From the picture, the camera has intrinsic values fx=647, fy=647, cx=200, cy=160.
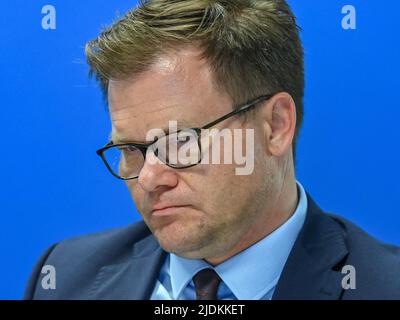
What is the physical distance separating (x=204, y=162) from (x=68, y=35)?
0.60m

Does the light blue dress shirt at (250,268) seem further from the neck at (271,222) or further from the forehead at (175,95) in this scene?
the forehead at (175,95)

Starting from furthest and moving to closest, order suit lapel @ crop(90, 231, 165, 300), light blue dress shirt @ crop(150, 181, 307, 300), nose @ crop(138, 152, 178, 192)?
suit lapel @ crop(90, 231, 165, 300)
light blue dress shirt @ crop(150, 181, 307, 300)
nose @ crop(138, 152, 178, 192)

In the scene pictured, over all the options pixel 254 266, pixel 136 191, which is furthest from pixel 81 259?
pixel 254 266

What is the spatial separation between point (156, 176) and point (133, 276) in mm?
348

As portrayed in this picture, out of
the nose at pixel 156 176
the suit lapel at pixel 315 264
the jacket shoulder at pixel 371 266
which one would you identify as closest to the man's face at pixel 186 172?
the nose at pixel 156 176

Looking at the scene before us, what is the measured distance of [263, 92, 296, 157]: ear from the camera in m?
1.31

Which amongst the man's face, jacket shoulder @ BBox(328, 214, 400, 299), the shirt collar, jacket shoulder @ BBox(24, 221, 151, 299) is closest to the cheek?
the man's face

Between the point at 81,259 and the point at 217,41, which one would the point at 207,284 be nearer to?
the point at 81,259

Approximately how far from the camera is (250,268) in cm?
134

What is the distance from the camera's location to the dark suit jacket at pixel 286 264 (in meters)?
1.30

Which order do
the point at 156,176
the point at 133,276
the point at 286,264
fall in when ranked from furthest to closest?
the point at 133,276 < the point at 286,264 < the point at 156,176

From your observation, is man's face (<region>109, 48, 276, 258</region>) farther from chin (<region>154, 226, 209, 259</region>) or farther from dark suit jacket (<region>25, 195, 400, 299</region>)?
dark suit jacket (<region>25, 195, 400, 299</region>)

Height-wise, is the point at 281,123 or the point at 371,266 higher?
the point at 281,123
